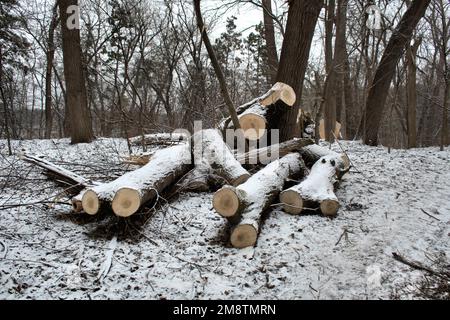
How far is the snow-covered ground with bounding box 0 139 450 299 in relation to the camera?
9.00ft

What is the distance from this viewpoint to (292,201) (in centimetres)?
397

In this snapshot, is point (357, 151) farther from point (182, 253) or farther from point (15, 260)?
point (15, 260)

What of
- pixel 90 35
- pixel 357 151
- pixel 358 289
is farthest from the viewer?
pixel 90 35

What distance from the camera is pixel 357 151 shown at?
23.0ft

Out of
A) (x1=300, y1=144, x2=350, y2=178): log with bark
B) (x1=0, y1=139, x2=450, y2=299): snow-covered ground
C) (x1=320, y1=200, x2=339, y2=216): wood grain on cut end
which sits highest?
(x1=300, y1=144, x2=350, y2=178): log with bark

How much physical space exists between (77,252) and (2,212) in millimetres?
1456

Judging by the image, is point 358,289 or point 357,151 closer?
point 358,289

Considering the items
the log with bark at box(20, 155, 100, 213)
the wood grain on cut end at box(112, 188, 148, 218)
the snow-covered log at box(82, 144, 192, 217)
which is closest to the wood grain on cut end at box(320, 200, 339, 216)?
the snow-covered log at box(82, 144, 192, 217)

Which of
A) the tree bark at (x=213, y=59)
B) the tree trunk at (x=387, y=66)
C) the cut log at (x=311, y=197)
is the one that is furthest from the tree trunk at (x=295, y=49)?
the tree trunk at (x=387, y=66)

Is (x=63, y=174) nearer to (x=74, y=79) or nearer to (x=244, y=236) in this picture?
(x=244, y=236)

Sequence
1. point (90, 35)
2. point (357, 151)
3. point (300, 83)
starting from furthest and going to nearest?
1. point (90, 35)
2. point (357, 151)
3. point (300, 83)

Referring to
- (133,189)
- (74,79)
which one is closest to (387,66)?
(133,189)

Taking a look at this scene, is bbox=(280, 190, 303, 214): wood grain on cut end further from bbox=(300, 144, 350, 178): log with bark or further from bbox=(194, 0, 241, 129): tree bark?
bbox=(194, 0, 241, 129): tree bark
